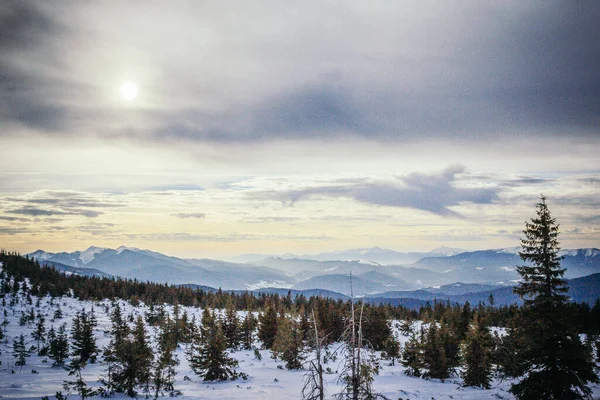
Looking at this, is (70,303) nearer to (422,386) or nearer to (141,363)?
(141,363)

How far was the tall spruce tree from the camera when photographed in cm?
1877

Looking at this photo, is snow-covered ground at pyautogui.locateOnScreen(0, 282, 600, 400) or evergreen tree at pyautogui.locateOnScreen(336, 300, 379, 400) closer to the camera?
evergreen tree at pyautogui.locateOnScreen(336, 300, 379, 400)

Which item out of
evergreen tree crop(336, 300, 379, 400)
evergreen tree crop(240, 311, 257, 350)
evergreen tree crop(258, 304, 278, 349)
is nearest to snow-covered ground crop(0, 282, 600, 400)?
evergreen tree crop(240, 311, 257, 350)

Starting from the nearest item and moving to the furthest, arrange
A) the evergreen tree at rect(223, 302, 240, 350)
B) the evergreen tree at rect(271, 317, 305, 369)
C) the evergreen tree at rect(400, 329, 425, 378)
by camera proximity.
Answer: the evergreen tree at rect(400, 329, 425, 378), the evergreen tree at rect(271, 317, 305, 369), the evergreen tree at rect(223, 302, 240, 350)

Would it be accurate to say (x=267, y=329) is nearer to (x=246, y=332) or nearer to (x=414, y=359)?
(x=246, y=332)

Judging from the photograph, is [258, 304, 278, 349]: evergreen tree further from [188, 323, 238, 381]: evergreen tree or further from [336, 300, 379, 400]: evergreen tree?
[336, 300, 379, 400]: evergreen tree

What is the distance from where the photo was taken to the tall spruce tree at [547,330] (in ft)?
61.6

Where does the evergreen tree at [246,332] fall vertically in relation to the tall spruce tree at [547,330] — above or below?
below

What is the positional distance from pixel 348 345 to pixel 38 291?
8317cm

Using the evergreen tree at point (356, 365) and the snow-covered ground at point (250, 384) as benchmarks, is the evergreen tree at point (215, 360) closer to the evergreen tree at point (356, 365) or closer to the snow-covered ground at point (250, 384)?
the snow-covered ground at point (250, 384)

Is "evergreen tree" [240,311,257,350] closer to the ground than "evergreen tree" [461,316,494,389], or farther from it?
closer to the ground

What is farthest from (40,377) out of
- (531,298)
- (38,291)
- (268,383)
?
(38,291)

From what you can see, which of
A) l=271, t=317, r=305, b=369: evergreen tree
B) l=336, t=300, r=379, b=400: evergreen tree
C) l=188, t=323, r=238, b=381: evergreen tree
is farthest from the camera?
l=271, t=317, r=305, b=369: evergreen tree

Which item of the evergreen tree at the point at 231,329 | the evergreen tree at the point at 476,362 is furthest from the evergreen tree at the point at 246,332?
the evergreen tree at the point at 476,362
